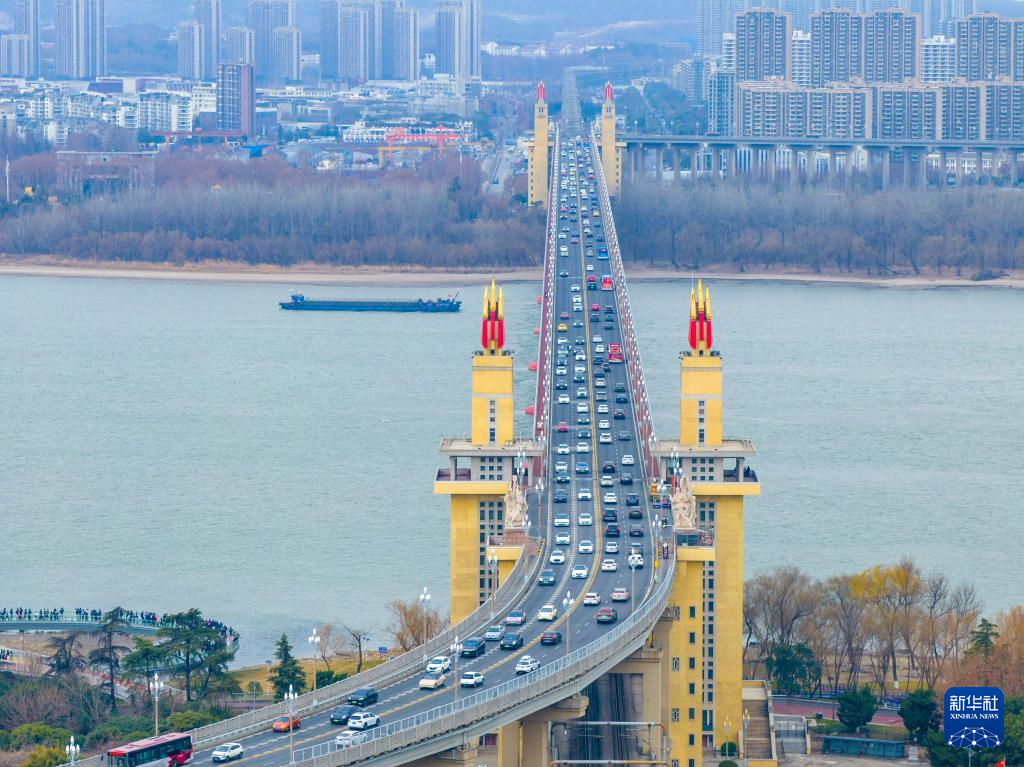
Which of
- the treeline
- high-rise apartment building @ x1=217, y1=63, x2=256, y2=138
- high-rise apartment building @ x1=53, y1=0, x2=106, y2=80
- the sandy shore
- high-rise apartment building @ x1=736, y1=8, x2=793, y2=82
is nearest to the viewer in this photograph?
the sandy shore

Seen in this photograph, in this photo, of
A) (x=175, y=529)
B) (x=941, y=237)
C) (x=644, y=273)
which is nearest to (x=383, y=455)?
(x=175, y=529)

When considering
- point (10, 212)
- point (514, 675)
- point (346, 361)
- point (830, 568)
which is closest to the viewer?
point (514, 675)

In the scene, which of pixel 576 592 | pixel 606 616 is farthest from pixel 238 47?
pixel 606 616

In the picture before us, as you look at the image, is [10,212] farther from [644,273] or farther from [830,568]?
[830,568]

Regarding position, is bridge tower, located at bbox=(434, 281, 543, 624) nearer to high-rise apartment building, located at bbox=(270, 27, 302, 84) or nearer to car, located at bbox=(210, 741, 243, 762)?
car, located at bbox=(210, 741, 243, 762)

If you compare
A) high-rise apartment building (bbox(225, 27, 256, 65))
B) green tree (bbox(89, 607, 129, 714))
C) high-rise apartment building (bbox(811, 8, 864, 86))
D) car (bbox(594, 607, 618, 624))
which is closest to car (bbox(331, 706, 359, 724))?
car (bbox(594, 607, 618, 624))

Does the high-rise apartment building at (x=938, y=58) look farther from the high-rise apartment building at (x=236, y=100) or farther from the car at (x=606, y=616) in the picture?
the car at (x=606, y=616)

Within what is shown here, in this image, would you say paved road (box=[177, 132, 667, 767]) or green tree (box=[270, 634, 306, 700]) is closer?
paved road (box=[177, 132, 667, 767])

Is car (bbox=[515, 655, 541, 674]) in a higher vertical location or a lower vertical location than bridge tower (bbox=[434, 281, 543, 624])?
lower
